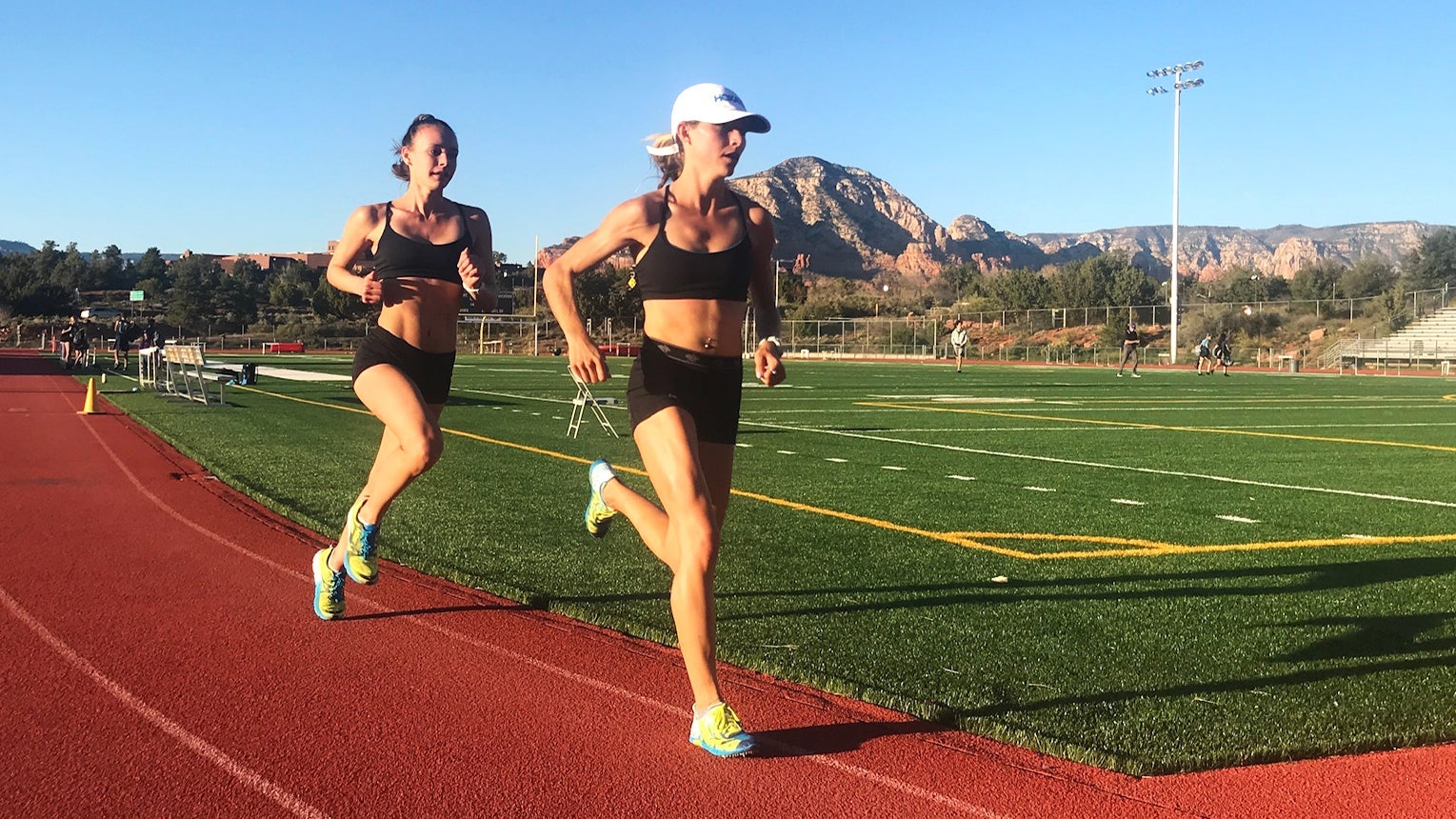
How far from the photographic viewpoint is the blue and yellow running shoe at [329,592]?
5969 millimetres

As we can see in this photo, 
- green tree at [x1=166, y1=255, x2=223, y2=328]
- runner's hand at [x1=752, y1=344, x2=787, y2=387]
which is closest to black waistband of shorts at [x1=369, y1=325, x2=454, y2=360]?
runner's hand at [x1=752, y1=344, x2=787, y2=387]

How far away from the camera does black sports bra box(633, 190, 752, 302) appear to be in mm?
4438

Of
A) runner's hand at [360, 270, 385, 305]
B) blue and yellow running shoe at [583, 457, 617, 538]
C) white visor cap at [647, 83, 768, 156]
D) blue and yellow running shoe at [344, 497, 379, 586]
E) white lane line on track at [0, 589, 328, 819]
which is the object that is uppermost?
white visor cap at [647, 83, 768, 156]

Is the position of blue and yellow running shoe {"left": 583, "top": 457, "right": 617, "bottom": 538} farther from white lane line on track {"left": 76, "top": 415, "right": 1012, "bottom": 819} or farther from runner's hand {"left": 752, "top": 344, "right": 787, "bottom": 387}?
runner's hand {"left": 752, "top": 344, "right": 787, "bottom": 387}

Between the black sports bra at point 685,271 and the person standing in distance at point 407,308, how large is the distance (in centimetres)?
177

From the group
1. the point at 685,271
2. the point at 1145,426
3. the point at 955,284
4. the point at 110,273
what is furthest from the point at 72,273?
the point at 685,271

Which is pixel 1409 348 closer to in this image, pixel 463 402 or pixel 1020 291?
pixel 463 402

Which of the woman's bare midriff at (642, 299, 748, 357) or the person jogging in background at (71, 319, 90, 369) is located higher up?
the woman's bare midriff at (642, 299, 748, 357)

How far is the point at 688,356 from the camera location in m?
4.44

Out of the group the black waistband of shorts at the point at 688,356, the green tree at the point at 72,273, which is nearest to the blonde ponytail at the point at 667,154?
the black waistband of shorts at the point at 688,356

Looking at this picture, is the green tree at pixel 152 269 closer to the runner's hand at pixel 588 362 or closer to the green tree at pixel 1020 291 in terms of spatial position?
the green tree at pixel 1020 291

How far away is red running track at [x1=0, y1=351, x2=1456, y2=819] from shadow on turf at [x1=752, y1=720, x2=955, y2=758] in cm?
1

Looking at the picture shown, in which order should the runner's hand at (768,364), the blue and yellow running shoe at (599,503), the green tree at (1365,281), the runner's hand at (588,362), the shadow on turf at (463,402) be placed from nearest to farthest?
the runner's hand at (588,362) → the runner's hand at (768,364) → the blue and yellow running shoe at (599,503) → the shadow on turf at (463,402) → the green tree at (1365,281)

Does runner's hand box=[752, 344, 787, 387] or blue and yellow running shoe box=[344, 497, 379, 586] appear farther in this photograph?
blue and yellow running shoe box=[344, 497, 379, 586]
